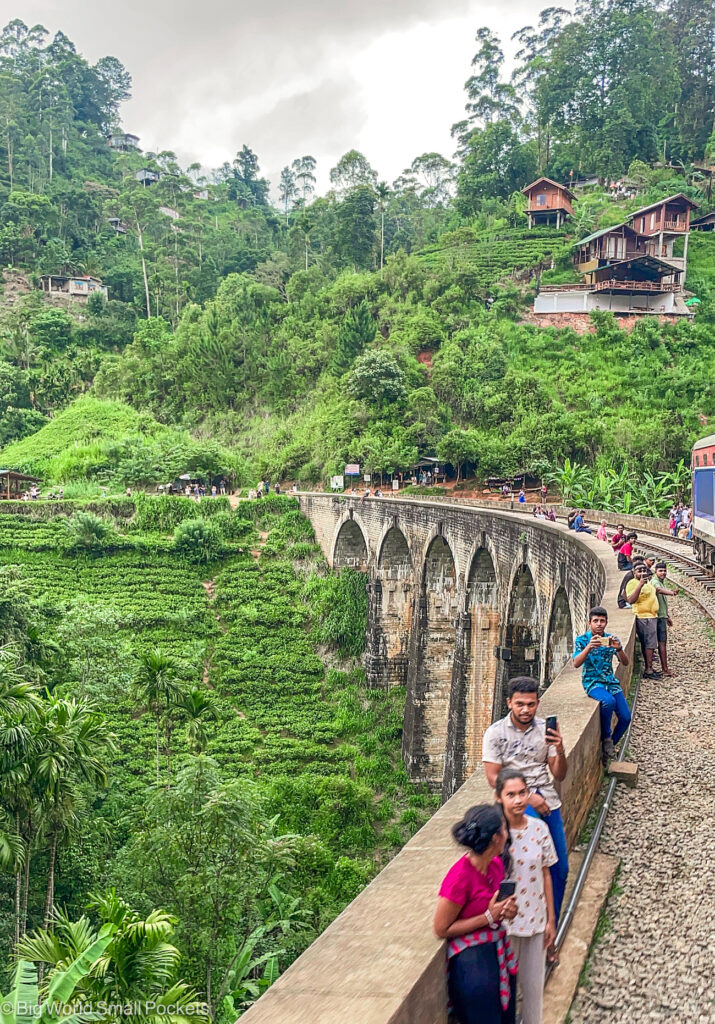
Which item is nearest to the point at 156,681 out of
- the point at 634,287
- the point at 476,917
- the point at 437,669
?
the point at 437,669

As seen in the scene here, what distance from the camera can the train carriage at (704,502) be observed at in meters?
14.5

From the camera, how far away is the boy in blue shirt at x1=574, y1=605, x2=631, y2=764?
5.88 metres

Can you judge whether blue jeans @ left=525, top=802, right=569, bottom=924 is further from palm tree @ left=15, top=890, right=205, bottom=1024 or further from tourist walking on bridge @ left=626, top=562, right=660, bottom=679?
palm tree @ left=15, top=890, right=205, bottom=1024

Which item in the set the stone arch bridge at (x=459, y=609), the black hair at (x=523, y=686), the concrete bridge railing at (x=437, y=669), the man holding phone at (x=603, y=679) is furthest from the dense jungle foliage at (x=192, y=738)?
the black hair at (x=523, y=686)

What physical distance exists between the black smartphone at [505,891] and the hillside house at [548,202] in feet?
203

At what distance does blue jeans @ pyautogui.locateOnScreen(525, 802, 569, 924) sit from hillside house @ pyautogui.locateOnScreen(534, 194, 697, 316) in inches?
1968

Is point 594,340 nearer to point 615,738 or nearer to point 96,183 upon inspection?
point 615,738

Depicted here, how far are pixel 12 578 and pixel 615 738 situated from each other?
26800 millimetres

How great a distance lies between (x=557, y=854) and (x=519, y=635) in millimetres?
13211

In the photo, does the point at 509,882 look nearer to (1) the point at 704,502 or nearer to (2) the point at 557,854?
(2) the point at 557,854

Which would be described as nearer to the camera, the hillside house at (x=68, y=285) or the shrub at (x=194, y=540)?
the shrub at (x=194, y=540)

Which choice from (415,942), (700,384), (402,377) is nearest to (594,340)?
(700,384)

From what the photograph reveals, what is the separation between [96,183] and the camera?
3511 inches

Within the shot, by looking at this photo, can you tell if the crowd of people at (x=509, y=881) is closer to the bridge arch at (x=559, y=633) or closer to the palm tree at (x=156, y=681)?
the bridge arch at (x=559, y=633)
